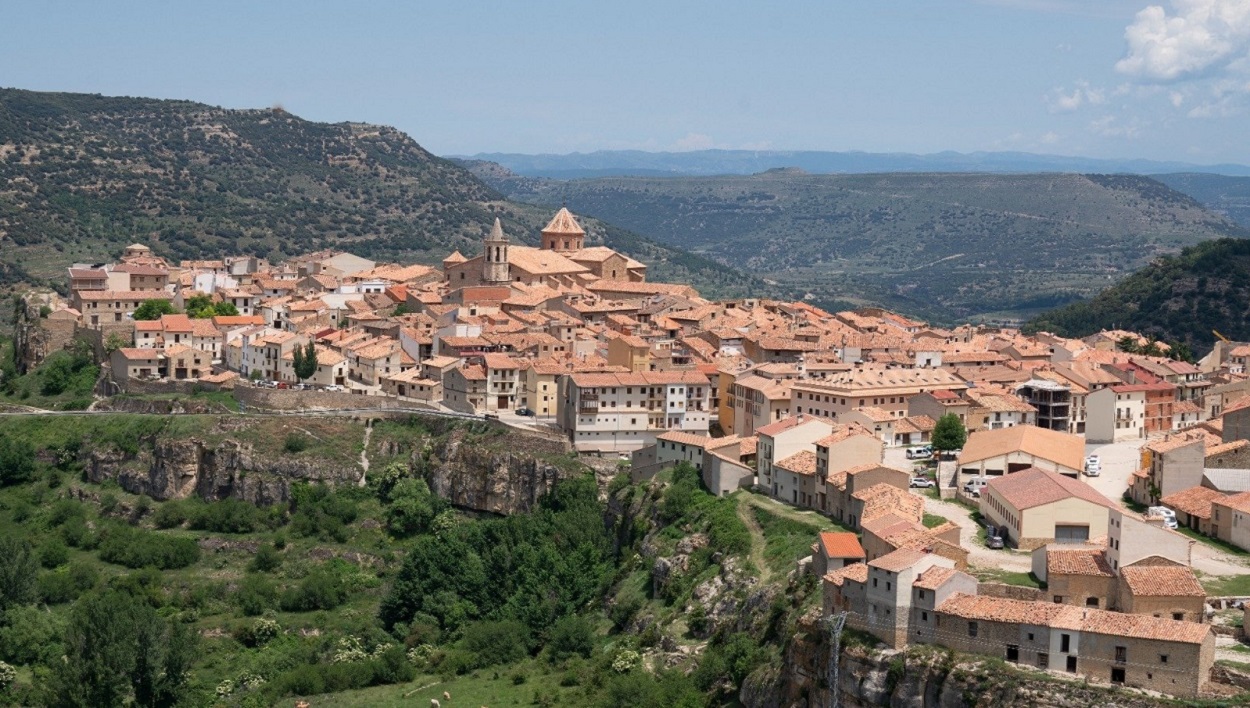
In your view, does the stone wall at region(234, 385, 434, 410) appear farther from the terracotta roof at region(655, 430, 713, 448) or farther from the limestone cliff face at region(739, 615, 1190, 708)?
the limestone cliff face at region(739, 615, 1190, 708)


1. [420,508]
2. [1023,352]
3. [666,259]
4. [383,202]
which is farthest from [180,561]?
[666,259]

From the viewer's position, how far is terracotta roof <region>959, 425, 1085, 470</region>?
50.2m

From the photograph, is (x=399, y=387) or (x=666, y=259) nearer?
(x=399, y=387)

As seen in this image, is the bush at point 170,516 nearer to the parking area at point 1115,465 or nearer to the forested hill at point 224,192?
the parking area at point 1115,465

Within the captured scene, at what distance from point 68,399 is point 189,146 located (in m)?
99.7

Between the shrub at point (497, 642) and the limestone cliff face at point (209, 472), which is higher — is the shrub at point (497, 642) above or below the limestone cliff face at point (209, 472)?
below

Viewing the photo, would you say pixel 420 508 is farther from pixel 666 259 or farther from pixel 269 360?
pixel 666 259

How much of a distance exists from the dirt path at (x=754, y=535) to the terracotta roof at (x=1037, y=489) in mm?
6334

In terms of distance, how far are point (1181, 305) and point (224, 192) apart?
85079 millimetres

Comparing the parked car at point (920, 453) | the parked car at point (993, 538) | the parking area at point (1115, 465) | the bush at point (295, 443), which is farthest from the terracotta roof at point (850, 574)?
the bush at point (295, 443)

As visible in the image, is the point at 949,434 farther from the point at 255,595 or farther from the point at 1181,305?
the point at 1181,305

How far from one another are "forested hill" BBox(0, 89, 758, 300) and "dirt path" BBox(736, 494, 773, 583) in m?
76.4

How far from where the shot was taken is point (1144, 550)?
123 feet

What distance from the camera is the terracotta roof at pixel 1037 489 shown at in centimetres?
4250
